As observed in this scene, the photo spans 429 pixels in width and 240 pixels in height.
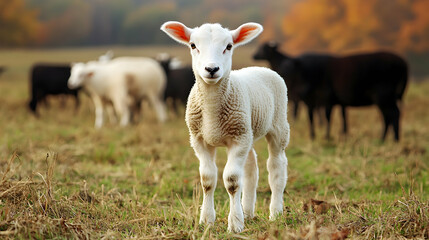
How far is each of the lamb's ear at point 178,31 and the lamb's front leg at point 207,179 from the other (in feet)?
2.79

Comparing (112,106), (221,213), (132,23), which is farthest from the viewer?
(132,23)

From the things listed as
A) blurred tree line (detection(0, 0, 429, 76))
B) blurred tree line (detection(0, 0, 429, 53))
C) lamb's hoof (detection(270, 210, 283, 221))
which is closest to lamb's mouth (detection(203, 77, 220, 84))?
lamb's hoof (detection(270, 210, 283, 221))

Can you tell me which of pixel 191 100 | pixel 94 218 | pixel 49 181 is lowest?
pixel 94 218

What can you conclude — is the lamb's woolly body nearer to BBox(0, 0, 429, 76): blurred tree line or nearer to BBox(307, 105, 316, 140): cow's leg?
BBox(307, 105, 316, 140): cow's leg

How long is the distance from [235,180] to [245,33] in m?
1.23

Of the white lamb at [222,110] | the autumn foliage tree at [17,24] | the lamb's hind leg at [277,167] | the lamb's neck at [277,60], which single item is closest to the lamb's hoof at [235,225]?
the white lamb at [222,110]

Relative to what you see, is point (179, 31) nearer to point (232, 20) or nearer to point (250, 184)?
point (250, 184)

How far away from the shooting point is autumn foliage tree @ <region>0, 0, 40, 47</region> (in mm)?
23969

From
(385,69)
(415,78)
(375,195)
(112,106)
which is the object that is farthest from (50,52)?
(375,195)

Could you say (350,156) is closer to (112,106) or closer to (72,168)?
(72,168)

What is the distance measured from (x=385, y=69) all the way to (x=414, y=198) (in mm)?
6330

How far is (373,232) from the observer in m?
3.62

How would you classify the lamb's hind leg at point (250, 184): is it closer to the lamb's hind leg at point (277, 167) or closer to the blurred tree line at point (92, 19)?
the lamb's hind leg at point (277, 167)

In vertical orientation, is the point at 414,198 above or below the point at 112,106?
above
